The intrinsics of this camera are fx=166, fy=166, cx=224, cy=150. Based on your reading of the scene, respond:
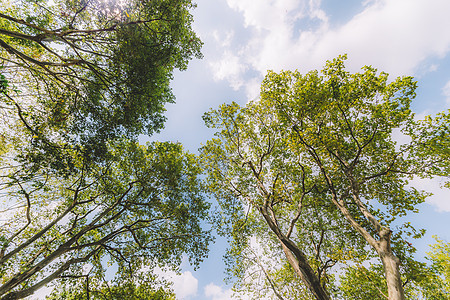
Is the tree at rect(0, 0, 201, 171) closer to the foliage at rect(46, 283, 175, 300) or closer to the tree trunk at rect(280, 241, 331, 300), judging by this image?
the foliage at rect(46, 283, 175, 300)

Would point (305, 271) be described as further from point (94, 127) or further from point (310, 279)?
point (94, 127)

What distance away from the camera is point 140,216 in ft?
40.5

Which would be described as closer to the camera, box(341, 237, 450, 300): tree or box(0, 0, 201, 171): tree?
box(0, 0, 201, 171): tree

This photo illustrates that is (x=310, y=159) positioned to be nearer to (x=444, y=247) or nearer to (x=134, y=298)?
(x=134, y=298)

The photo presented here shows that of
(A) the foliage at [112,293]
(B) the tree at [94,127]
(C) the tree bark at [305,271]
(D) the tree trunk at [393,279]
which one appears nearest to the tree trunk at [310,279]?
(C) the tree bark at [305,271]

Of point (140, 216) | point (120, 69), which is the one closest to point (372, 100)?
point (120, 69)

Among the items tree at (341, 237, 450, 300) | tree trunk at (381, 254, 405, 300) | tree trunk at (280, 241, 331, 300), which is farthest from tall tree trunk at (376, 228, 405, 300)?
tree at (341, 237, 450, 300)

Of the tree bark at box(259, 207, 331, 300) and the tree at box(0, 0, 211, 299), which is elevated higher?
the tree at box(0, 0, 211, 299)

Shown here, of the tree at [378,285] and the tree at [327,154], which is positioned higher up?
the tree at [327,154]

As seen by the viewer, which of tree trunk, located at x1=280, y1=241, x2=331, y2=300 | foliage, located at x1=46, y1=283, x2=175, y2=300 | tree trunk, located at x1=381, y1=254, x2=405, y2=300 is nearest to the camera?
tree trunk, located at x1=381, y1=254, x2=405, y2=300

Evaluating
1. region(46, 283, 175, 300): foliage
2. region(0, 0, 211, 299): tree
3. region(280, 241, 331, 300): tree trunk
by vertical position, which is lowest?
region(280, 241, 331, 300): tree trunk

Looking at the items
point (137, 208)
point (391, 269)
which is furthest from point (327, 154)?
point (137, 208)

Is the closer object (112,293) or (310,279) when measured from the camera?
(310,279)

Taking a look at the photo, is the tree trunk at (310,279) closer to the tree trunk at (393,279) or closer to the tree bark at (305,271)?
the tree bark at (305,271)
